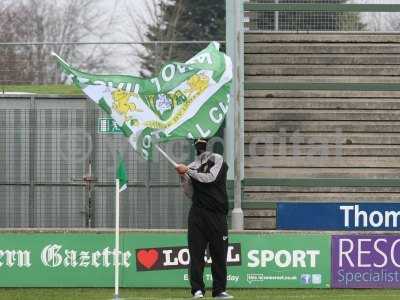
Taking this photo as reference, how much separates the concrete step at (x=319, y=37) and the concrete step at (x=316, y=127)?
5.87 feet

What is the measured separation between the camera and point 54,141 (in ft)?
64.3

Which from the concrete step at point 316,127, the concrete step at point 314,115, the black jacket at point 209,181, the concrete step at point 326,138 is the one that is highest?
the concrete step at point 314,115

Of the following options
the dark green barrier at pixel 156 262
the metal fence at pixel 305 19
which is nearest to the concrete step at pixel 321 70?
the metal fence at pixel 305 19

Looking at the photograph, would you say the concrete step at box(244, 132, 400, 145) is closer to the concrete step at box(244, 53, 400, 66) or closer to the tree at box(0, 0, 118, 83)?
the concrete step at box(244, 53, 400, 66)

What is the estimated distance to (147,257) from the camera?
14688mm

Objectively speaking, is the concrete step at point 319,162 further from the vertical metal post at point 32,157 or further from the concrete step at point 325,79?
the vertical metal post at point 32,157

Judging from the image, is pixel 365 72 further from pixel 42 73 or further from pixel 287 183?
pixel 42 73

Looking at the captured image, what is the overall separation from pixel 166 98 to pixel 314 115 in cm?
635

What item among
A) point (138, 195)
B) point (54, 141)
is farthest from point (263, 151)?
point (54, 141)

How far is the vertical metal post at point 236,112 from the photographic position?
55.1 feet

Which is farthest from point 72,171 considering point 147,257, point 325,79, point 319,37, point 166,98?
point 166,98

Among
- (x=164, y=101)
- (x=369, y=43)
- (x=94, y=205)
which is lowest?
(x=94, y=205)

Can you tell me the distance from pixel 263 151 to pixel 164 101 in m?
5.82

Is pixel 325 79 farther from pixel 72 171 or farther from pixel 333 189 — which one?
pixel 72 171
